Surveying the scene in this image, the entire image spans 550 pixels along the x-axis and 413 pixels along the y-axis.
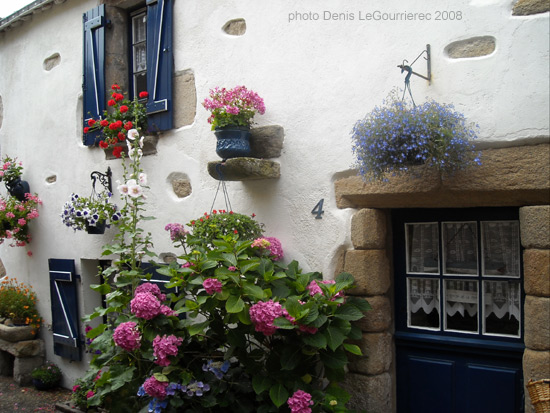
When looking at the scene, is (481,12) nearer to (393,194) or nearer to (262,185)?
(393,194)

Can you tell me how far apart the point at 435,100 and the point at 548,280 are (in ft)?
3.80

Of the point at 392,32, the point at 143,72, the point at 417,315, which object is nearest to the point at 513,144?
the point at 392,32

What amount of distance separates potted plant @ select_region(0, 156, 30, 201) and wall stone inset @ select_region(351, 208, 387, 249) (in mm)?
4109

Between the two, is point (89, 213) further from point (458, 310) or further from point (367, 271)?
point (458, 310)

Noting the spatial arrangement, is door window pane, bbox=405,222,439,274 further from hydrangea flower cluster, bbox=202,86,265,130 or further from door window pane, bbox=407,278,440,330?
hydrangea flower cluster, bbox=202,86,265,130

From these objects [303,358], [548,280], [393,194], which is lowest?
[303,358]

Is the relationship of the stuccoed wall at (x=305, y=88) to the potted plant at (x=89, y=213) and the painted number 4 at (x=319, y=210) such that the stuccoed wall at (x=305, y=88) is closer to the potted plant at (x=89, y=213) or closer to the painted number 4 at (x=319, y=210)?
the painted number 4 at (x=319, y=210)

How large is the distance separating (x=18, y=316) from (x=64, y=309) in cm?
76

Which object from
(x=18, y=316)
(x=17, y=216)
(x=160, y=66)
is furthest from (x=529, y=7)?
(x=18, y=316)

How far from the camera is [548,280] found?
2994 millimetres

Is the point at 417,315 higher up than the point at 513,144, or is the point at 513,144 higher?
the point at 513,144

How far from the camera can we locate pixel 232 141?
3877 mm

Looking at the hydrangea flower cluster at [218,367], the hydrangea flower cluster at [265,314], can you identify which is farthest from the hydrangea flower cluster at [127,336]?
the hydrangea flower cluster at [265,314]

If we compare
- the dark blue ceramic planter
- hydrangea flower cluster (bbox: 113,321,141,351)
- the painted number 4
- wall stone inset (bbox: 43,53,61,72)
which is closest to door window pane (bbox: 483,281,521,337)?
the painted number 4
